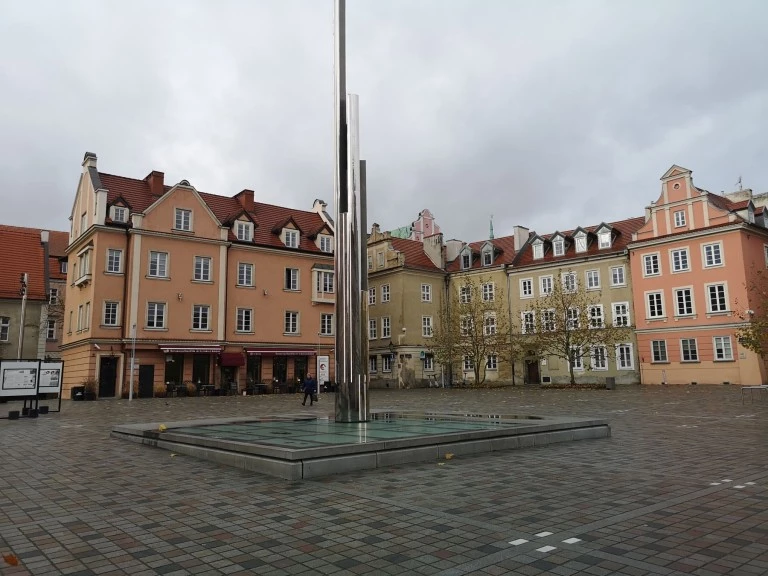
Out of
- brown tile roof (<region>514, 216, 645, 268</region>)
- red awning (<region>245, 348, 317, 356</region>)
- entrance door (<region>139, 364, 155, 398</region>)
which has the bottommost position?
entrance door (<region>139, 364, 155, 398</region>)

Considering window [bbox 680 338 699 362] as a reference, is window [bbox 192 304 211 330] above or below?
above

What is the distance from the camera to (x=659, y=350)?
1853 inches

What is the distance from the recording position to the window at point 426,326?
60.3 m

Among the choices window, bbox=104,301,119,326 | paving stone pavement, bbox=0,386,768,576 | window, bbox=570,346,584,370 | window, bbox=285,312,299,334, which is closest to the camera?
paving stone pavement, bbox=0,386,768,576

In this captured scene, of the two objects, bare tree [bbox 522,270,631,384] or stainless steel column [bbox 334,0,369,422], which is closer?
stainless steel column [bbox 334,0,369,422]

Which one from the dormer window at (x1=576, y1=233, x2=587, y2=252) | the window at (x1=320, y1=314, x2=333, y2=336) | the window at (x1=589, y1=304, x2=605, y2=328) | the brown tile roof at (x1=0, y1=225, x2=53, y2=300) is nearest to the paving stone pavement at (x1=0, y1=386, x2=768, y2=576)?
the brown tile roof at (x1=0, y1=225, x2=53, y2=300)

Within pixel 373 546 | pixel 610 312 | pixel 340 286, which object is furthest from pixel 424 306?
pixel 373 546

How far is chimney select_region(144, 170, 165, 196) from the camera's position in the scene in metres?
46.8

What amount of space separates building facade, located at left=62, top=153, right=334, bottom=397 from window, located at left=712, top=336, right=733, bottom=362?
3061cm

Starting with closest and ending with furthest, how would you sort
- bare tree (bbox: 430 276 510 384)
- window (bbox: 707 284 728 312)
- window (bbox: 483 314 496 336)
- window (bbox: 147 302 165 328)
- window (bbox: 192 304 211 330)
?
1. window (bbox: 147 302 165 328)
2. window (bbox: 707 284 728 312)
3. window (bbox: 192 304 211 330)
4. bare tree (bbox: 430 276 510 384)
5. window (bbox: 483 314 496 336)

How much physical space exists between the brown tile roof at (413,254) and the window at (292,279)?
42.7 feet

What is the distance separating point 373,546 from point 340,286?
9.86 m

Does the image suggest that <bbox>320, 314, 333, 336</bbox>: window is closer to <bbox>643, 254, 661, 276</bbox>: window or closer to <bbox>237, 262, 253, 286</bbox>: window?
<bbox>237, 262, 253, 286</bbox>: window

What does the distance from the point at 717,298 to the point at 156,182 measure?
44.3m
